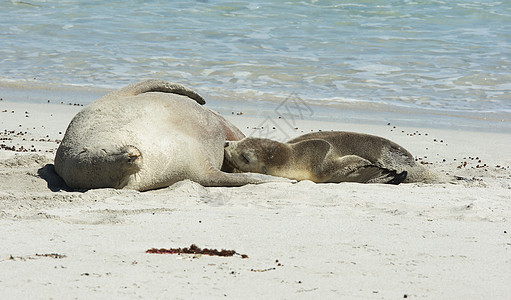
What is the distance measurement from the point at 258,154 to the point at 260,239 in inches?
88.6

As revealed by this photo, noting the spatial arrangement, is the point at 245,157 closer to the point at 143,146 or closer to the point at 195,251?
the point at 143,146

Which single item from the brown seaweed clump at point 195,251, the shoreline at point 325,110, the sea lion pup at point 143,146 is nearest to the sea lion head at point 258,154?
the sea lion pup at point 143,146

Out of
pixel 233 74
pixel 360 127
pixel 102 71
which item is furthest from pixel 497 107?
pixel 102 71

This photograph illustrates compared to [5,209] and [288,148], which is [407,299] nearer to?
[5,209]

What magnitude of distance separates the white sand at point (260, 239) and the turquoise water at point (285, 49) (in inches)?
235

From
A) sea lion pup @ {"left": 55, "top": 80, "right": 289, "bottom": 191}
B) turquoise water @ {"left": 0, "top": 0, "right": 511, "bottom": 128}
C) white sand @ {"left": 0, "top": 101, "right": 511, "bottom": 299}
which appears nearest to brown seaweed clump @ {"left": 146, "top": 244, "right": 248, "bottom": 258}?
white sand @ {"left": 0, "top": 101, "right": 511, "bottom": 299}

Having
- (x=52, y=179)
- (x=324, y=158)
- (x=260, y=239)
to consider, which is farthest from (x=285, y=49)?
(x=260, y=239)

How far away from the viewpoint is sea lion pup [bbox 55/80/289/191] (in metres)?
5.44

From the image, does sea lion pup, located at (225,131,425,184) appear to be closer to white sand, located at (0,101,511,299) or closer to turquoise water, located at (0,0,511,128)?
white sand, located at (0,101,511,299)

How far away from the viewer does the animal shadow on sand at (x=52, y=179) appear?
570cm

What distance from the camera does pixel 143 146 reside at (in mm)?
5594

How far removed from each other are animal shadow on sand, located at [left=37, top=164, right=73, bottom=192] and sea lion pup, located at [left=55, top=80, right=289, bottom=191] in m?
0.07

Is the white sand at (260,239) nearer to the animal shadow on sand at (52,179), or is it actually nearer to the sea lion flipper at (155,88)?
the animal shadow on sand at (52,179)

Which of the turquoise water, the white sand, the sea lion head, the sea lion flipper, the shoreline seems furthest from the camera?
the turquoise water
